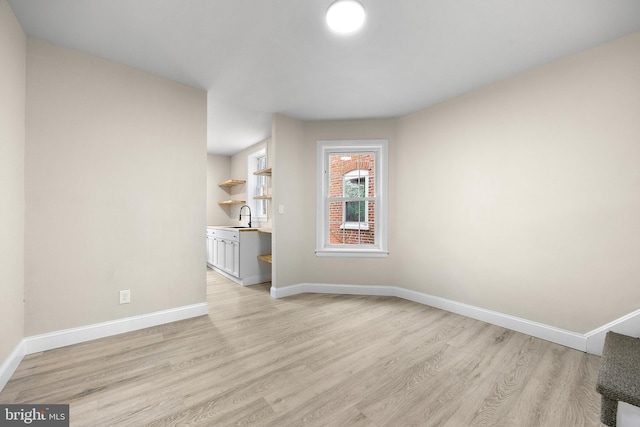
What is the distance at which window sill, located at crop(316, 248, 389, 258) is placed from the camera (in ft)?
12.0

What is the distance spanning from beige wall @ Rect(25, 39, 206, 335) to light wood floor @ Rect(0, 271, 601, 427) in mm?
408

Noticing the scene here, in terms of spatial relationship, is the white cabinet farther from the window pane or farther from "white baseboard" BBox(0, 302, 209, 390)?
the window pane

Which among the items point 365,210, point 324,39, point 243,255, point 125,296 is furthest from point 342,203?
point 125,296

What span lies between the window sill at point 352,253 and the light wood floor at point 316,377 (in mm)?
1097

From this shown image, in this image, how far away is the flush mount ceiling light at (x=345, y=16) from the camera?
5.48 feet

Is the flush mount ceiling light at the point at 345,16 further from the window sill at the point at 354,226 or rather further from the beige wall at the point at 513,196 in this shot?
the window sill at the point at 354,226

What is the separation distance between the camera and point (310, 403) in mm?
1528

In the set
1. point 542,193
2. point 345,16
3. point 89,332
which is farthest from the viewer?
point 542,193

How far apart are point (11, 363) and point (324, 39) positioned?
3.17 metres

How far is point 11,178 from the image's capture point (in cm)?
178

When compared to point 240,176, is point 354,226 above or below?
below

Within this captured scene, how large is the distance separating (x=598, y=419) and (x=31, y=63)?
4446 millimetres

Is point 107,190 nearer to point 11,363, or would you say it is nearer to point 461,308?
point 11,363

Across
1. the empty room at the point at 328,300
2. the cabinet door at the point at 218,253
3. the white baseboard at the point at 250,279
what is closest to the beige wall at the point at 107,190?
the empty room at the point at 328,300
